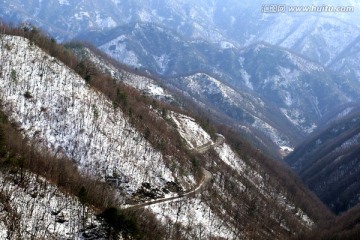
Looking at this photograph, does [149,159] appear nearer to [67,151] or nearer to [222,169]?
[67,151]

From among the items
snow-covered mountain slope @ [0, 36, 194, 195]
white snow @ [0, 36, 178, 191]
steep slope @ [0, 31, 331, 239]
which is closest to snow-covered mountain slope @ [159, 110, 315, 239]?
steep slope @ [0, 31, 331, 239]

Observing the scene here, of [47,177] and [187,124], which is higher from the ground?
[187,124]

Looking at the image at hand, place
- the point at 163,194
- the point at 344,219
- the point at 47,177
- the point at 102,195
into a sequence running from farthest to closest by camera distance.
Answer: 1. the point at 344,219
2. the point at 163,194
3. the point at 102,195
4. the point at 47,177

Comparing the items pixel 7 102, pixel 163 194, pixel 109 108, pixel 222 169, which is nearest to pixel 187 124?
pixel 222 169

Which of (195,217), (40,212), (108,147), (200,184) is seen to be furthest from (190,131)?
(40,212)

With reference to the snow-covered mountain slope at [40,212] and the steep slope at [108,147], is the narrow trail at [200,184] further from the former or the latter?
the snow-covered mountain slope at [40,212]
